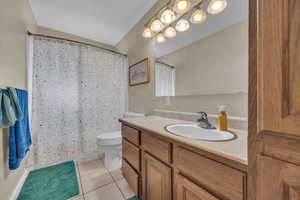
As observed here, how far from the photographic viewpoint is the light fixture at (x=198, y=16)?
116 centimetres

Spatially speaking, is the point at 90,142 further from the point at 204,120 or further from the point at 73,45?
the point at 204,120

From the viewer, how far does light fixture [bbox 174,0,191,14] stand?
1.23m

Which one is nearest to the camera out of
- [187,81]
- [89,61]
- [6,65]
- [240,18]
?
[240,18]

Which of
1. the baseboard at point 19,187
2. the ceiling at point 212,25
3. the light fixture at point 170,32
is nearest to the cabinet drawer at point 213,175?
the ceiling at point 212,25

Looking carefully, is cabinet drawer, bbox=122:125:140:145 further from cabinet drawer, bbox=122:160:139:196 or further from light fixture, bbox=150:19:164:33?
light fixture, bbox=150:19:164:33

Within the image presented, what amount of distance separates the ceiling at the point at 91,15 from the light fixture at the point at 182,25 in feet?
2.06

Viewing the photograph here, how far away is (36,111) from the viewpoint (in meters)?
1.72

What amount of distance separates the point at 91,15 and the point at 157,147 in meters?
2.22

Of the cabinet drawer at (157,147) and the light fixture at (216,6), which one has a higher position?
the light fixture at (216,6)

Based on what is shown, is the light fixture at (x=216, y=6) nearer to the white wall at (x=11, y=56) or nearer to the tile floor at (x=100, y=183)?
the white wall at (x=11, y=56)

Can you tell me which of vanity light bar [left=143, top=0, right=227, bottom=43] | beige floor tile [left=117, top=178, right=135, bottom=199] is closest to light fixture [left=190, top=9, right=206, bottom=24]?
vanity light bar [left=143, top=0, right=227, bottom=43]

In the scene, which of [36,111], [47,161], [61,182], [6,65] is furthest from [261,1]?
[47,161]


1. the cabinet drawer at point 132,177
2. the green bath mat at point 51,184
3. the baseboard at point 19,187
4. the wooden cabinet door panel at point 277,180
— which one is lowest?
the green bath mat at point 51,184

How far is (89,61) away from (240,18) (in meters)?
2.12
